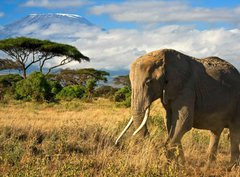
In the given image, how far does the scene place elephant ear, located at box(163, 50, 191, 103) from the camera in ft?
23.0

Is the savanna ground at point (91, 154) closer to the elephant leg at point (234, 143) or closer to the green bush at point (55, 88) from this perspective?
the elephant leg at point (234, 143)

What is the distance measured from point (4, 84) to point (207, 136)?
29960mm

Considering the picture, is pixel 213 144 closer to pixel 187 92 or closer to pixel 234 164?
pixel 234 164

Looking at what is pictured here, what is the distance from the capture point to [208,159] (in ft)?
25.3

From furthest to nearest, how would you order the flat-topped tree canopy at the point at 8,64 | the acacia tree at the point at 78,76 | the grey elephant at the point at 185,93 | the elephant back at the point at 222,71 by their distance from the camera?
the acacia tree at the point at 78,76, the flat-topped tree canopy at the point at 8,64, the elephant back at the point at 222,71, the grey elephant at the point at 185,93

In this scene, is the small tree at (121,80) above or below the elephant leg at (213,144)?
above

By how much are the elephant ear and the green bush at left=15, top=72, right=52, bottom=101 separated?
19.9 metres

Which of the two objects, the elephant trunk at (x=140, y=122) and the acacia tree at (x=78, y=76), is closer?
the elephant trunk at (x=140, y=122)

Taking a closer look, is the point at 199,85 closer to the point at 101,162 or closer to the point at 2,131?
the point at 101,162

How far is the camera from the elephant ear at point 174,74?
701 cm

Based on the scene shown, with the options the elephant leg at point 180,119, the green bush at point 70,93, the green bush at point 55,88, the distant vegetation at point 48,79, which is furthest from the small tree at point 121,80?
the elephant leg at point 180,119

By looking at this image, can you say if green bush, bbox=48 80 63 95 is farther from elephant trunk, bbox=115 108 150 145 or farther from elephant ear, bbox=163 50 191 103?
elephant trunk, bbox=115 108 150 145

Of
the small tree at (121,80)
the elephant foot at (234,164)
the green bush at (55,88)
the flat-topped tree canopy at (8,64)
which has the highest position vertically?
the flat-topped tree canopy at (8,64)

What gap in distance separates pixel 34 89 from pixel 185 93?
20715 millimetres
